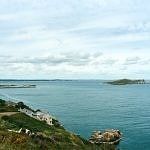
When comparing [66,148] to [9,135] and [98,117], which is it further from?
[98,117]

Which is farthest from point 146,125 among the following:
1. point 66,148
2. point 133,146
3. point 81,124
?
point 66,148

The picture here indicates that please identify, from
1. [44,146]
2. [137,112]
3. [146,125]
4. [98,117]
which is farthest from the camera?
[137,112]

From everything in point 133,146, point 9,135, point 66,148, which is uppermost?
point 9,135

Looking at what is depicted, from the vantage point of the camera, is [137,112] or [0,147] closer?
[0,147]

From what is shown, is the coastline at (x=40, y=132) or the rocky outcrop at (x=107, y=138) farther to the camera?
the rocky outcrop at (x=107, y=138)

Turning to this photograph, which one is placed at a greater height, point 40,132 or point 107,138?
point 40,132

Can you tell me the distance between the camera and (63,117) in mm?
133000

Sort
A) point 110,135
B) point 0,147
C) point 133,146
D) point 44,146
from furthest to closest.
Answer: point 110,135
point 133,146
point 44,146
point 0,147

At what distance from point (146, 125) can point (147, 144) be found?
1082 inches

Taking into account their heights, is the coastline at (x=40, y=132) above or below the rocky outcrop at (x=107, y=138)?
above

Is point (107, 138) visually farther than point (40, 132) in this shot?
Yes

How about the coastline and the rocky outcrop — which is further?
the rocky outcrop

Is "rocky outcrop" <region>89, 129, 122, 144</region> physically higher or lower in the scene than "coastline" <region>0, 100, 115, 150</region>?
lower

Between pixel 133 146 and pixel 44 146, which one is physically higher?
pixel 44 146
